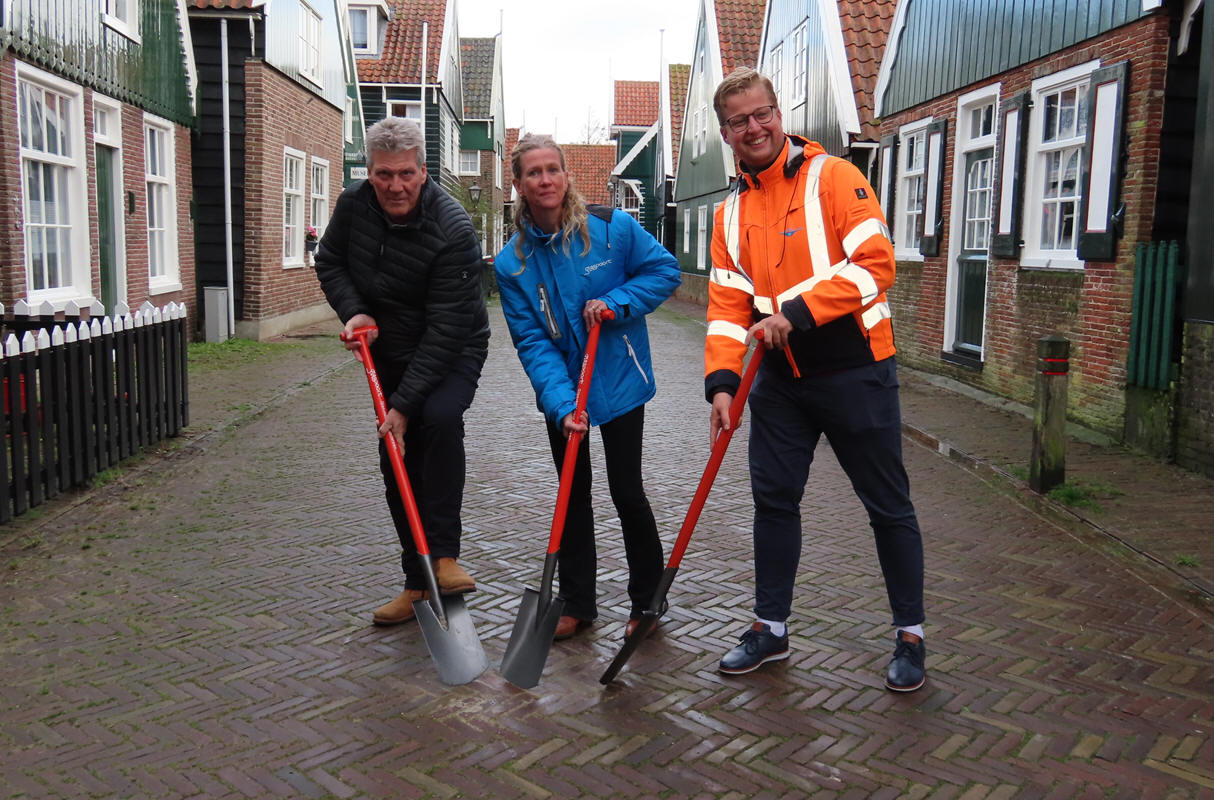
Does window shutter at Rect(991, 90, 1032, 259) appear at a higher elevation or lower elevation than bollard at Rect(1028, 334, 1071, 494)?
higher

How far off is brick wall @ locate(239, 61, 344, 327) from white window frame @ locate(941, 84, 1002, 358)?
29.8 ft

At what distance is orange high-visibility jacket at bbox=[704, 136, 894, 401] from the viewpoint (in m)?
3.34

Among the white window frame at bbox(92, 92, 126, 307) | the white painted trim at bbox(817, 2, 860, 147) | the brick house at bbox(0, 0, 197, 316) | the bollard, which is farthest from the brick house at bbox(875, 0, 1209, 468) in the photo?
the white window frame at bbox(92, 92, 126, 307)

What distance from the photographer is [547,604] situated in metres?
3.70

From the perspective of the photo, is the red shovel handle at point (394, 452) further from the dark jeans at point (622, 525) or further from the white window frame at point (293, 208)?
the white window frame at point (293, 208)

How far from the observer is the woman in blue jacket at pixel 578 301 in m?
3.75

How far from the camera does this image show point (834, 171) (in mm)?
3408

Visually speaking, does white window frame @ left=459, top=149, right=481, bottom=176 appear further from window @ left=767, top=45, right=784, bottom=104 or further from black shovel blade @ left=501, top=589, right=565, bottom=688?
black shovel blade @ left=501, top=589, right=565, bottom=688

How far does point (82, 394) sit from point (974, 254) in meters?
8.54

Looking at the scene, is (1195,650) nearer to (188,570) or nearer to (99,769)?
Result: (99,769)

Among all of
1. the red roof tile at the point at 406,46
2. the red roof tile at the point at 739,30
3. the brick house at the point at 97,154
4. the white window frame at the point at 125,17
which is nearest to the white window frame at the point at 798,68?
the red roof tile at the point at 739,30

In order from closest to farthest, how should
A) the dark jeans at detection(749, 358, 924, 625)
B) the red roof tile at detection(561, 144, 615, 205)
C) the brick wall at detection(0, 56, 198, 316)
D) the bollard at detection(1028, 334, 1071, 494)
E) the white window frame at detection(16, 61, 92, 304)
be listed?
the dark jeans at detection(749, 358, 924, 625) → the bollard at detection(1028, 334, 1071, 494) → the brick wall at detection(0, 56, 198, 316) → the white window frame at detection(16, 61, 92, 304) → the red roof tile at detection(561, 144, 615, 205)

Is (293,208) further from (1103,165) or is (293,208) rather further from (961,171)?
(1103,165)

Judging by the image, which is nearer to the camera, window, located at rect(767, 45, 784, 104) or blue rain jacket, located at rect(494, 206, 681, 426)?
blue rain jacket, located at rect(494, 206, 681, 426)
